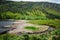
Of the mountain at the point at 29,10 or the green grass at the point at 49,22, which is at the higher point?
the mountain at the point at 29,10

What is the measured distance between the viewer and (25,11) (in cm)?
158

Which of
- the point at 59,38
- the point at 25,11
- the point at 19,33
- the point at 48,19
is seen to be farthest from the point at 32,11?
the point at 59,38

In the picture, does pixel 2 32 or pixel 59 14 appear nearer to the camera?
pixel 2 32

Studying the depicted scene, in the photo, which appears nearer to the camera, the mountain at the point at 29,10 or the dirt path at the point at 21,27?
the dirt path at the point at 21,27

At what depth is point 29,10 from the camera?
1582 mm

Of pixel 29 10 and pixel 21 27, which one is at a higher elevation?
pixel 29 10

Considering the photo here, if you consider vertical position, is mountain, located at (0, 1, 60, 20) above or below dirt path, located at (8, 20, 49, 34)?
above

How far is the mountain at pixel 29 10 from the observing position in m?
1.55

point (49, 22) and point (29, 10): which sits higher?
point (29, 10)

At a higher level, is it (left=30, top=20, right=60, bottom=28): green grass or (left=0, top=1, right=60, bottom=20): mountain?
(left=0, top=1, right=60, bottom=20): mountain

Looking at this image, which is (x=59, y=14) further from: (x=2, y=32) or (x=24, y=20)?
(x=2, y=32)

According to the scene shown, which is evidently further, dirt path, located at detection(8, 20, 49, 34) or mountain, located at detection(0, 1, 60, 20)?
mountain, located at detection(0, 1, 60, 20)

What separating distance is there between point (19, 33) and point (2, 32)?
0.17 m

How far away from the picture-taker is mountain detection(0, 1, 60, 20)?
1553 millimetres
